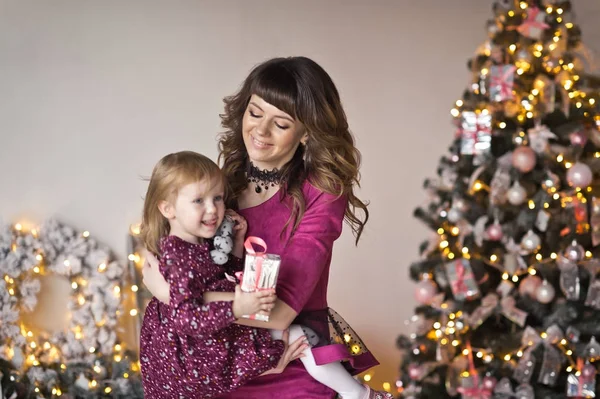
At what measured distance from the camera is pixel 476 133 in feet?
10.3

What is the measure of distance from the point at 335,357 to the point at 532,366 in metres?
0.88

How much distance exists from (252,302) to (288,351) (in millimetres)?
362

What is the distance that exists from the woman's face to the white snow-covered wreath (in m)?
2.47

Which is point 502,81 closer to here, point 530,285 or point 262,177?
point 530,285

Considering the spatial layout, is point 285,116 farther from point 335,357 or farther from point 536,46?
point 536,46

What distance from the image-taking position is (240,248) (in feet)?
8.87

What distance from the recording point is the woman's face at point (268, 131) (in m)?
2.66

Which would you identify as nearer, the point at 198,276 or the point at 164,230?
the point at 198,276

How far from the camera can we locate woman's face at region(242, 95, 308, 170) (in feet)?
8.73

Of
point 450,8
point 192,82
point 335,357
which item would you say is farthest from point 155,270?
point 450,8

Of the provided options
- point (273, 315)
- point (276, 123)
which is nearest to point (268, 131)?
point (276, 123)

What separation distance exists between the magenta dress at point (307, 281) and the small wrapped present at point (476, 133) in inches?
26.4

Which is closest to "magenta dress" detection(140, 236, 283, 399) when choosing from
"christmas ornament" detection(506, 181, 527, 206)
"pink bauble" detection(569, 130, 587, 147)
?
"christmas ornament" detection(506, 181, 527, 206)

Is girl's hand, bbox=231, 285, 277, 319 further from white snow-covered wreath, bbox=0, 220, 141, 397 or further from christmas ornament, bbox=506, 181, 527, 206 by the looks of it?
white snow-covered wreath, bbox=0, 220, 141, 397
